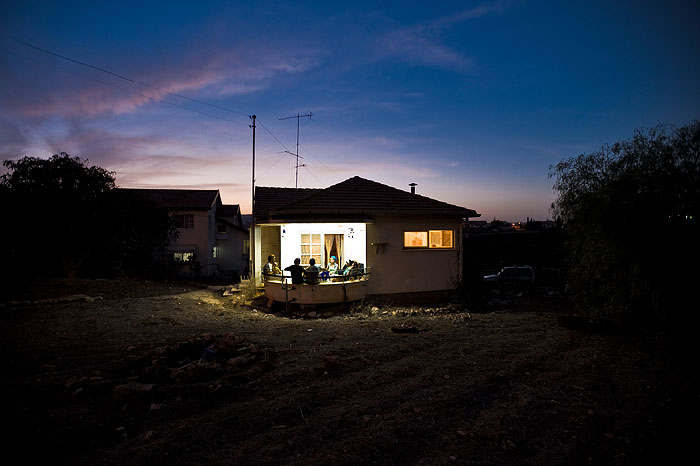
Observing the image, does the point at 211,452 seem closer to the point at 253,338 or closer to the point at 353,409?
the point at 353,409

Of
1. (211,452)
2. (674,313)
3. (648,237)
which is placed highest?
(648,237)

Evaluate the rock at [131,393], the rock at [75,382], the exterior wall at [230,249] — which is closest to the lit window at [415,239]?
the rock at [131,393]

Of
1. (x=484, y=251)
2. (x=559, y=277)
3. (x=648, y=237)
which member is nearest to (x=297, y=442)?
(x=648, y=237)

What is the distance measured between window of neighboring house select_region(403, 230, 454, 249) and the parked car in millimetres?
6099

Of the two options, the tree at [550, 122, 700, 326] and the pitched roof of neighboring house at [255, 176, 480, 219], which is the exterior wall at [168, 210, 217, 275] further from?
the tree at [550, 122, 700, 326]

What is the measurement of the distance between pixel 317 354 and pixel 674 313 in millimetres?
7105

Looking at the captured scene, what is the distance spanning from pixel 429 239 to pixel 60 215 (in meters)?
14.9

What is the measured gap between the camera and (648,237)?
26.4ft

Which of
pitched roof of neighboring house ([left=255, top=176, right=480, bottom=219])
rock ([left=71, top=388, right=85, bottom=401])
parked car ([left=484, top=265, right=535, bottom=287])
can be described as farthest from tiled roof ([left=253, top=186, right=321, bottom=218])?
rock ([left=71, top=388, right=85, bottom=401])

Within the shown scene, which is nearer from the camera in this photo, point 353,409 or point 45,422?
point 45,422

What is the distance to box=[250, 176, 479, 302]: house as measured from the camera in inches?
559

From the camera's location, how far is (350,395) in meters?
5.36

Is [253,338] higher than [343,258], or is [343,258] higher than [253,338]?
[343,258]

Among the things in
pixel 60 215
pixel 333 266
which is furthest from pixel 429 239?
pixel 60 215
